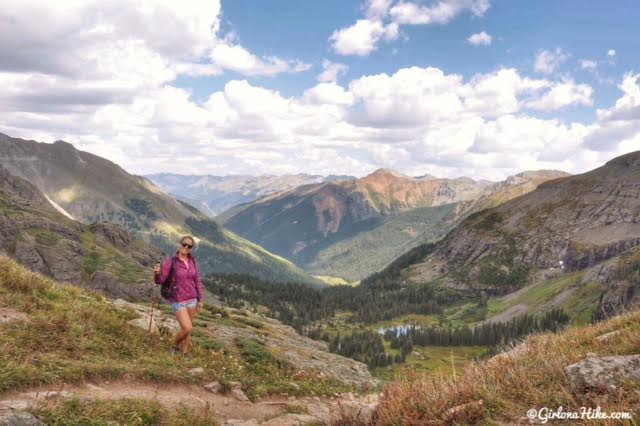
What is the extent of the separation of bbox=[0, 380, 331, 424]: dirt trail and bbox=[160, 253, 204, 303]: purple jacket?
357cm

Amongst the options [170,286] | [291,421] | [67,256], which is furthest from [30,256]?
[291,421]

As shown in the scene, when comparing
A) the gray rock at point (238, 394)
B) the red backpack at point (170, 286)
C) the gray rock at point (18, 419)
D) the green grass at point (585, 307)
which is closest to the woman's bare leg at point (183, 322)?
the red backpack at point (170, 286)

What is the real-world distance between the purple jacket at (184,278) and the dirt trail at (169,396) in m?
3.57

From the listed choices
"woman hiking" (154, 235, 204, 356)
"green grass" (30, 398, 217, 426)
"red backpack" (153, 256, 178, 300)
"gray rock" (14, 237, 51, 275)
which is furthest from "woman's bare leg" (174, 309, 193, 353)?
"gray rock" (14, 237, 51, 275)

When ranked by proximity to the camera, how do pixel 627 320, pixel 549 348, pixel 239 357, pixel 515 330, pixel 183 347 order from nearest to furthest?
pixel 549 348
pixel 627 320
pixel 183 347
pixel 239 357
pixel 515 330

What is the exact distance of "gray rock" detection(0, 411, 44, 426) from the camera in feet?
29.5

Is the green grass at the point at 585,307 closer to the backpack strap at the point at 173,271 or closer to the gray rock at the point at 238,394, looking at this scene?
the gray rock at the point at 238,394

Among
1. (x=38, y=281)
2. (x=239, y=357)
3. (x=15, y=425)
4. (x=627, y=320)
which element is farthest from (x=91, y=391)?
(x=627, y=320)

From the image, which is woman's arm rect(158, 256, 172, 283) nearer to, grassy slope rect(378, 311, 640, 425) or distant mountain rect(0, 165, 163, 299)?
grassy slope rect(378, 311, 640, 425)

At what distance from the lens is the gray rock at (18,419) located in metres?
8.98

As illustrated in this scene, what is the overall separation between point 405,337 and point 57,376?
198 meters

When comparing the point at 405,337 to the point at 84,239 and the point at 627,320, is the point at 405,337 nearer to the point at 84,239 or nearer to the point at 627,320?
the point at 84,239

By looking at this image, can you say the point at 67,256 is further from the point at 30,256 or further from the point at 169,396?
the point at 169,396

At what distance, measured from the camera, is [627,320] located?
14250 mm
